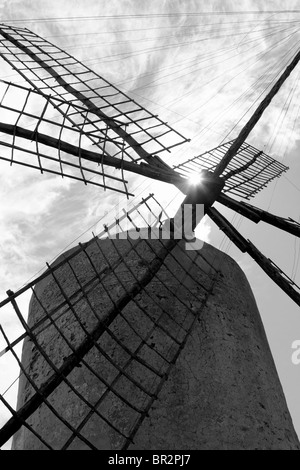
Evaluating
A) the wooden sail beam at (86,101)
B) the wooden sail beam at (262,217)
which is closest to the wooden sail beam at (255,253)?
the wooden sail beam at (262,217)

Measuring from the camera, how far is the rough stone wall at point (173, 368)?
3.31m

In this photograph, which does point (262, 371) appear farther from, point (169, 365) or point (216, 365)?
point (169, 365)

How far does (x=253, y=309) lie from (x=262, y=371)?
0.73m

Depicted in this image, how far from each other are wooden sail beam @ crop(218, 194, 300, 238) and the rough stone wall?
86cm

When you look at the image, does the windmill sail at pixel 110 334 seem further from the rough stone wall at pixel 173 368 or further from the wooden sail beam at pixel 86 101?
the wooden sail beam at pixel 86 101

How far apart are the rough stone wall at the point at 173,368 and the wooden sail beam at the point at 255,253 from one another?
0.35 m

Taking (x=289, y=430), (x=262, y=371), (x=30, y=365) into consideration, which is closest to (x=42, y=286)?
(x=30, y=365)

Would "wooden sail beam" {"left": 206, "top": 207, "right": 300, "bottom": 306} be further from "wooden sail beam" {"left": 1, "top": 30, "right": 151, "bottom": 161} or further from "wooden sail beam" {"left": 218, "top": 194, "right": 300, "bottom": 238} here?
"wooden sail beam" {"left": 1, "top": 30, "right": 151, "bottom": 161}

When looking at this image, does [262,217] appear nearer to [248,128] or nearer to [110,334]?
[248,128]

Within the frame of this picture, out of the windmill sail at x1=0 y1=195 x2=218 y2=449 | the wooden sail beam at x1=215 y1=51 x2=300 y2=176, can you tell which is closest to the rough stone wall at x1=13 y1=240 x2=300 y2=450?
the windmill sail at x1=0 y1=195 x2=218 y2=449

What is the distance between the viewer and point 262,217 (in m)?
5.11

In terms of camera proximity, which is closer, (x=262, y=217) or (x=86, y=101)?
(x=262, y=217)

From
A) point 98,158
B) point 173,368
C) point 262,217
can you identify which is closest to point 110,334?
point 173,368

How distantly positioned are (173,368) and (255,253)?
5.34 feet
